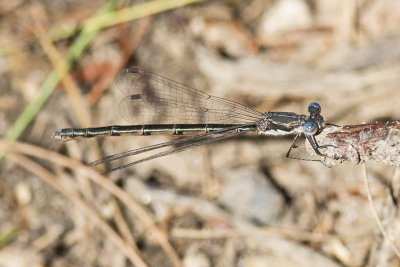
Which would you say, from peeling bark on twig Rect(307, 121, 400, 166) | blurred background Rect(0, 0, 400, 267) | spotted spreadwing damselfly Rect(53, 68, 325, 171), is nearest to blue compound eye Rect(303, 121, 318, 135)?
spotted spreadwing damselfly Rect(53, 68, 325, 171)

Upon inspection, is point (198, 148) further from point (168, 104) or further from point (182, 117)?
point (168, 104)

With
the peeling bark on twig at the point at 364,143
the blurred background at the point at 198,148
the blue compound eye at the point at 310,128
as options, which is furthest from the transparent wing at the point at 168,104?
the peeling bark on twig at the point at 364,143

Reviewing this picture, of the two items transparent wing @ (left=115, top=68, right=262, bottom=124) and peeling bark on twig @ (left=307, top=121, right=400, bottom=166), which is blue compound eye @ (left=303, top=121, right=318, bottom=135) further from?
transparent wing @ (left=115, top=68, right=262, bottom=124)

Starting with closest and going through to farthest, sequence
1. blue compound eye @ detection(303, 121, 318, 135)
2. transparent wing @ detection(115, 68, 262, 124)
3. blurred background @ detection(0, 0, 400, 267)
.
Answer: blue compound eye @ detection(303, 121, 318, 135) < blurred background @ detection(0, 0, 400, 267) < transparent wing @ detection(115, 68, 262, 124)

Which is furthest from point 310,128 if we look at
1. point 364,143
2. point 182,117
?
point 182,117

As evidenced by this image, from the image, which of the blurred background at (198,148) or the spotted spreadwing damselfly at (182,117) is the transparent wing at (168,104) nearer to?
the spotted spreadwing damselfly at (182,117)

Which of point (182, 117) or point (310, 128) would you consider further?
point (182, 117)
